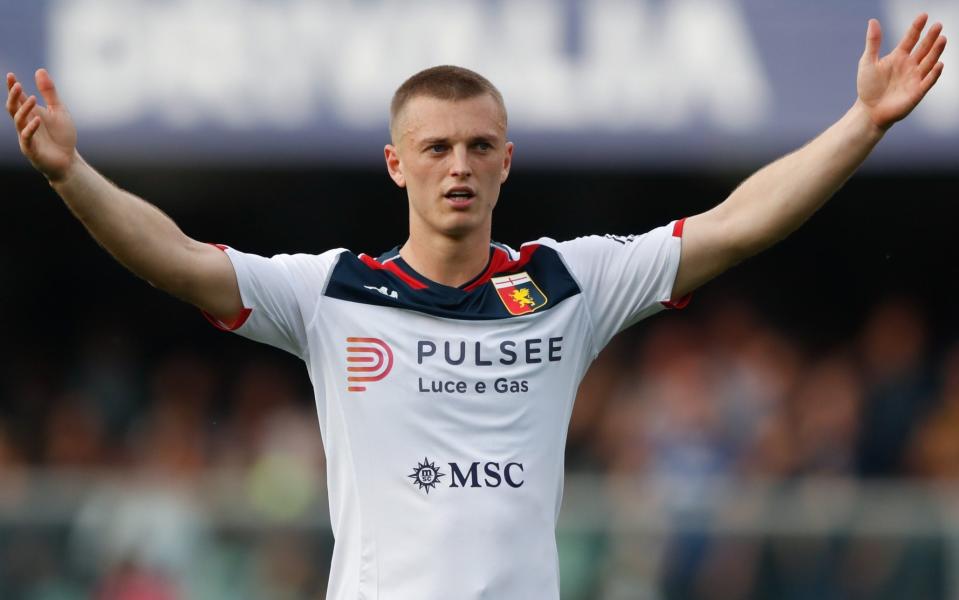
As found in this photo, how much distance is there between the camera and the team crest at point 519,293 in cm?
500

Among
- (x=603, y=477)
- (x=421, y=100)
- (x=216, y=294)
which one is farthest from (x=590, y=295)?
(x=603, y=477)

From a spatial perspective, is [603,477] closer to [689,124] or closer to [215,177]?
[689,124]

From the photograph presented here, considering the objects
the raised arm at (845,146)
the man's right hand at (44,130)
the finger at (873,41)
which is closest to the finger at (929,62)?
the raised arm at (845,146)

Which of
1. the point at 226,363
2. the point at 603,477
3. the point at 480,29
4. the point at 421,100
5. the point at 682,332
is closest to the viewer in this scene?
the point at 421,100

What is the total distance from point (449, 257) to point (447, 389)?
0.43 metres

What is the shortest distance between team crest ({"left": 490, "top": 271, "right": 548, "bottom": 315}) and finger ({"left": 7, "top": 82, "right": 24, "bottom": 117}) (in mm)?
1453

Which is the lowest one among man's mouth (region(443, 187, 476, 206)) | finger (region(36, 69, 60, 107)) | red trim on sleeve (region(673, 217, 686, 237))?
red trim on sleeve (region(673, 217, 686, 237))

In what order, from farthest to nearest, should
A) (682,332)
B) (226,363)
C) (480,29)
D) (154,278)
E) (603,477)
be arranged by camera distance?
(226,363) → (682,332) → (480,29) → (603,477) → (154,278)

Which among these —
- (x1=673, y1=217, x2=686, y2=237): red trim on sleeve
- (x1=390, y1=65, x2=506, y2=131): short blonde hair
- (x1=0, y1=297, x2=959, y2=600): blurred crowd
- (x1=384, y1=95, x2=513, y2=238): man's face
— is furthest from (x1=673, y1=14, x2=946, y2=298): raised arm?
(x1=0, y1=297, x2=959, y2=600): blurred crowd

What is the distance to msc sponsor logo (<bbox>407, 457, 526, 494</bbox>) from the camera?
15.6 feet

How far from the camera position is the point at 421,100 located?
5012 millimetres

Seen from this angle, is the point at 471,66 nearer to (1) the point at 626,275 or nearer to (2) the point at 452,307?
(1) the point at 626,275

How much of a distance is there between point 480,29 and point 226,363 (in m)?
4.36

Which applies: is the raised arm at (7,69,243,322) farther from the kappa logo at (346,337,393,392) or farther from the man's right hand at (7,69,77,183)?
the kappa logo at (346,337,393,392)
